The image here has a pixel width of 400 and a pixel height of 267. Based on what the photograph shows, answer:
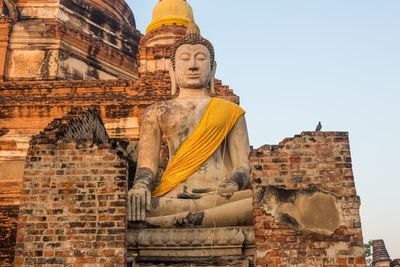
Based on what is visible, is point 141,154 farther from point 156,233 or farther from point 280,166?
point 280,166

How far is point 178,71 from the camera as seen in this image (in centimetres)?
766

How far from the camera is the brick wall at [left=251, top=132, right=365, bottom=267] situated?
479 cm

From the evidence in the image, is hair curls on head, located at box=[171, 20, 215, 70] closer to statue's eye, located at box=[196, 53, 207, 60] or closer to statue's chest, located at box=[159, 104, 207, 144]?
statue's eye, located at box=[196, 53, 207, 60]

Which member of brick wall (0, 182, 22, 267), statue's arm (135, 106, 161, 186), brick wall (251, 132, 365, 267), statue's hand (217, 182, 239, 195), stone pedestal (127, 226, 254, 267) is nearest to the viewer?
brick wall (251, 132, 365, 267)

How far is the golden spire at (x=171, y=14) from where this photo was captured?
16250 mm

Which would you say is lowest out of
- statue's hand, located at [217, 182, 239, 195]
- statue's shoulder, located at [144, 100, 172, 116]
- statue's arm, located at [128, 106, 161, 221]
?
statue's hand, located at [217, 182, 239, 195]

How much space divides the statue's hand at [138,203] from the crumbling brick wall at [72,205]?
2.20 ft

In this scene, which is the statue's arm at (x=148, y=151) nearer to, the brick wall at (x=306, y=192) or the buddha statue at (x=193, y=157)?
the buddha statue at (x=193, y=157)

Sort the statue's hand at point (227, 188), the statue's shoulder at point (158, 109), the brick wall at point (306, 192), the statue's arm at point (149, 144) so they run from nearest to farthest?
the brick wall at point (306, 192) < the statue's hand at point (227, 188) < the statue's arm at point (149, 144) < the statue's shoulder at point (158, 109)

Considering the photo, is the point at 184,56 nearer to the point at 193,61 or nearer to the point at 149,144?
the point at 193,61

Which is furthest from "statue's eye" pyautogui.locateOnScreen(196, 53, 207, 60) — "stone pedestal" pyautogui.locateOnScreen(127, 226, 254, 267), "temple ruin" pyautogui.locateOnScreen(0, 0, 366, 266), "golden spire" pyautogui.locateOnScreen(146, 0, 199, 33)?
"golden spire" pyautogui.locateOnScreen(146, 0, 199, 33)

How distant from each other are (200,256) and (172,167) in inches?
61.2

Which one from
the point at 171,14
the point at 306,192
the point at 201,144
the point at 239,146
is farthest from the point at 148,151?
the point at 171,14

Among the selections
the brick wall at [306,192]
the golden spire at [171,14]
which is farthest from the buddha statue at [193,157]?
the golden spire at [171,14]
